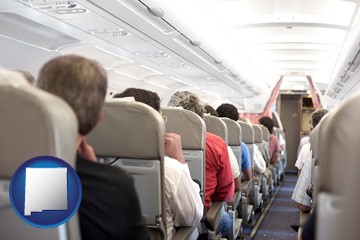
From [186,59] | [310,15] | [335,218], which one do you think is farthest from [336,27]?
[335,218]

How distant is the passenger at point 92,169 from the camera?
90cm

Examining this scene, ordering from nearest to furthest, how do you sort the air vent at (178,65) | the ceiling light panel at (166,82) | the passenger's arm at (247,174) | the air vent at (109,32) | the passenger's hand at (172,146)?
the passenger's hand at (172,146) → the air vent at (109,32) → the passenger's arm at (247,174) → the air vent at (178,65) → the ceiling light panel at (166,82)

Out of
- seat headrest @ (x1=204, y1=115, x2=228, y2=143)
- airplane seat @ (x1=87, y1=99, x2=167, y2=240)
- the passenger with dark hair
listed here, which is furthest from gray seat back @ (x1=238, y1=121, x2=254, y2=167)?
airplane seat @ (x1=87, y1=99, x2=167, y2=240)

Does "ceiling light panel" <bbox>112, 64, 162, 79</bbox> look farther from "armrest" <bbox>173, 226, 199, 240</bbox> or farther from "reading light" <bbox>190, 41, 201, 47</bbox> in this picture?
"armrest" <bbox>173, 226, 199, 240</bbox>

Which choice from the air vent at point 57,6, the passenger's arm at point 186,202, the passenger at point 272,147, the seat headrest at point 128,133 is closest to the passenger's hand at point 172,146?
the passenger's arm at point 186,202

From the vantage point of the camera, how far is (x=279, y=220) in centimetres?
692

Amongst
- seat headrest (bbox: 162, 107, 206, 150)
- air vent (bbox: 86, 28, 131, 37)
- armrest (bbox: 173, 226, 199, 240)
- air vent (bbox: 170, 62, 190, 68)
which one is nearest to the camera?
armrest (bbox: 173, 226, 199, 240)

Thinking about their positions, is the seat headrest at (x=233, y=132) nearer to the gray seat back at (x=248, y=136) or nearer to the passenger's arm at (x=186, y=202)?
the gray seat back at (x=248, y=136)

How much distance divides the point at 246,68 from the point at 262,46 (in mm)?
1057

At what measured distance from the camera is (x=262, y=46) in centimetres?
866

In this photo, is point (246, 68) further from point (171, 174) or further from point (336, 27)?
point (171, 174)

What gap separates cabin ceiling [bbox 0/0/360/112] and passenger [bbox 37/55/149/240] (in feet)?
2.62

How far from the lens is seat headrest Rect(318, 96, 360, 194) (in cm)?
98

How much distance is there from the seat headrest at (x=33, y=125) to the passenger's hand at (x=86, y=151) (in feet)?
0.09
